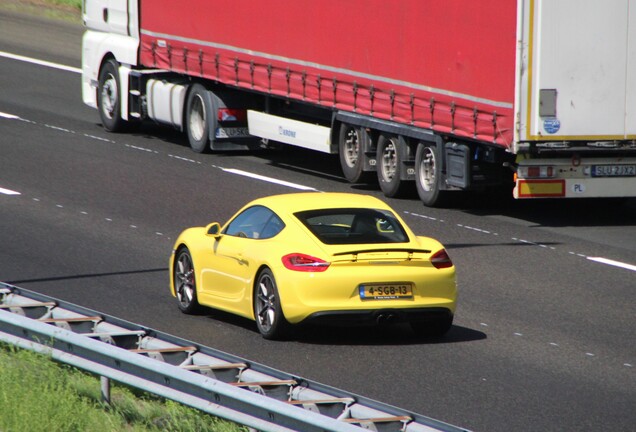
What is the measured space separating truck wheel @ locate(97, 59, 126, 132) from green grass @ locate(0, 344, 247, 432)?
18995mm

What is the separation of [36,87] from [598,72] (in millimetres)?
17625

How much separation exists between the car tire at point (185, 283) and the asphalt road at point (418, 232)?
0.19 meters

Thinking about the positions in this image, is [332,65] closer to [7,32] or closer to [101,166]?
[101,166]

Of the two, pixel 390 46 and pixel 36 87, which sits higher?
pixel 390 46

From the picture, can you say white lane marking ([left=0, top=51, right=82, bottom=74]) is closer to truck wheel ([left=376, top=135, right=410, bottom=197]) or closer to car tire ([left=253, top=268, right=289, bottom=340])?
truck wheel ([left=376, top=135, right=410, bottom=197])

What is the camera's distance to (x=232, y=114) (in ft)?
87.1

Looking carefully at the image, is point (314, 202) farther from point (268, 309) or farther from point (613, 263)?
point (613, 263)

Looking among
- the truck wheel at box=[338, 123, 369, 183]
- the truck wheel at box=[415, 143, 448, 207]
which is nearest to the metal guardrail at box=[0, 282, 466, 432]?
the truck wheel at box=[415, 143, 448, 207]

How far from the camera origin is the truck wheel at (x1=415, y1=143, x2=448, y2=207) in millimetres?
21094

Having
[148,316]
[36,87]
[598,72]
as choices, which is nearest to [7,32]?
[36,87]

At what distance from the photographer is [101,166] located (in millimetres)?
24656

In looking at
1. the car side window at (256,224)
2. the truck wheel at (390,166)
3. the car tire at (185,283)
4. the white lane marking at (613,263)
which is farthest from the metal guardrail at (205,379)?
the truck wheel at (390,166)

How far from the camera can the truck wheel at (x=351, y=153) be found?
23.1 metres

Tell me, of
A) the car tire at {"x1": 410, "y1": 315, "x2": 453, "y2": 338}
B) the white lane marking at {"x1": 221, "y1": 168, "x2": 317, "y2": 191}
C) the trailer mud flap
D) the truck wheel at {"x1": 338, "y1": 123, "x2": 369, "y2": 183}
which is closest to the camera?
the car tire at {"x1": 410, "y1": 315, "x2": 453, "y2": 338}
